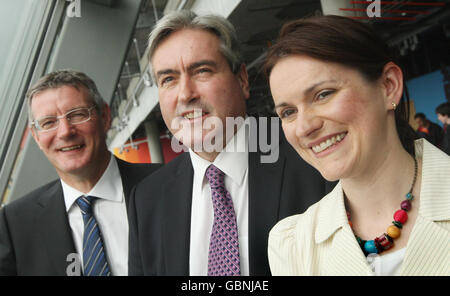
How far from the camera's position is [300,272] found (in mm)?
1220

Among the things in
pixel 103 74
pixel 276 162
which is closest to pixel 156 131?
pixel 103 74

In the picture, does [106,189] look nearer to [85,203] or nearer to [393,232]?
[85,203]

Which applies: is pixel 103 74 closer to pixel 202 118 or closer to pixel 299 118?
pixel 202 118

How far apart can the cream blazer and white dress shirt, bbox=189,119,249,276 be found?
306 mm

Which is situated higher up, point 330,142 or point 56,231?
point 330,142

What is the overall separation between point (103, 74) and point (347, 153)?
2.30 m

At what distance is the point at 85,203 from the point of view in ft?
6.63

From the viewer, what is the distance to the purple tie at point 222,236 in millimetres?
1549

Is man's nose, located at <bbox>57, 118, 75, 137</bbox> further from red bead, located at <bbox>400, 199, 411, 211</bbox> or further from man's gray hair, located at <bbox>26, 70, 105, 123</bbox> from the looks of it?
red bead, located at <bbox>400, 199, 411, 211</bbox>

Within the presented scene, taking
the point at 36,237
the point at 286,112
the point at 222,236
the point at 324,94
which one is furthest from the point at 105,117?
the point at 324,94

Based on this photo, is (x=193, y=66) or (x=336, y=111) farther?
(x=193, y=66)

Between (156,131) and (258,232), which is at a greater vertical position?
(156,131)

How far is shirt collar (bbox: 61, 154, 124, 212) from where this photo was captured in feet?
6.71

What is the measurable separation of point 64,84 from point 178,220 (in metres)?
0.87
